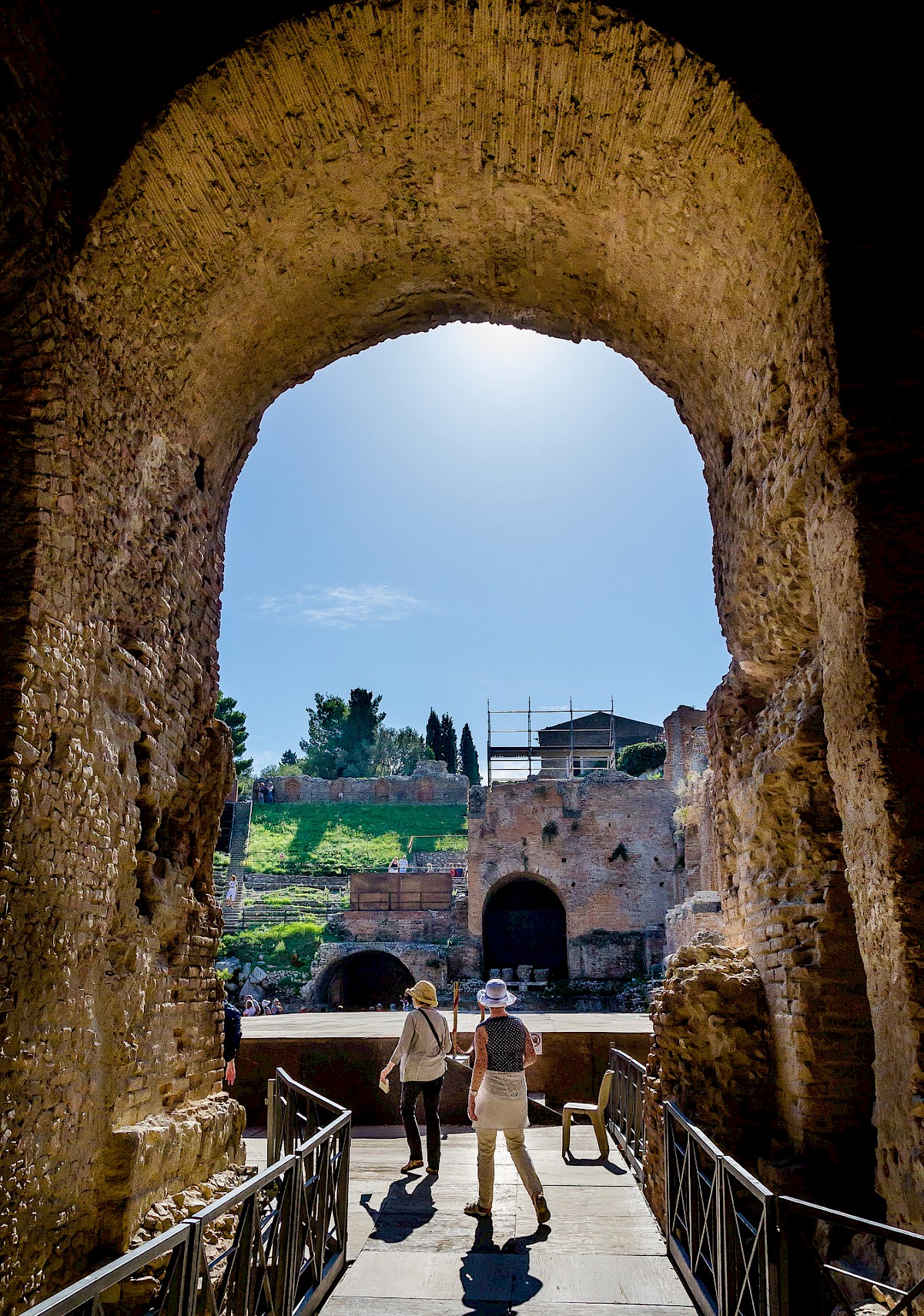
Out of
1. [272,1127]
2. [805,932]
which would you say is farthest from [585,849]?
[805,932]

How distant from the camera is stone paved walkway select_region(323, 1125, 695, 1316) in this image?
3779 millimetres

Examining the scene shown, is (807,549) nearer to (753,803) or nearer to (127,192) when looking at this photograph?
(753,803)

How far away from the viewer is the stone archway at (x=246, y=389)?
385 centimetres

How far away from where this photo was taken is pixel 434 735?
172ft

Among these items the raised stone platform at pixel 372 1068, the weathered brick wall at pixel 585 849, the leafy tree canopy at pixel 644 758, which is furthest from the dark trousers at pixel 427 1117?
the leafy tree canopy at pixel 644 758

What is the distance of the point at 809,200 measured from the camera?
414 cm

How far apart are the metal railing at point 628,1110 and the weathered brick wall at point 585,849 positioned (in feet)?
54.8

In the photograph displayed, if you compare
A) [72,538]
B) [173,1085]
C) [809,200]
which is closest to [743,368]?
[809,200]

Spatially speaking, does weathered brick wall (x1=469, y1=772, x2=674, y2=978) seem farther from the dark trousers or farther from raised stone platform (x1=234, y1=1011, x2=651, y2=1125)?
the dark trousers

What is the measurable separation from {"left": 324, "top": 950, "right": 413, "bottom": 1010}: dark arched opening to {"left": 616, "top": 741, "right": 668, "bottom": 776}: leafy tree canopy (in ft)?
46.8

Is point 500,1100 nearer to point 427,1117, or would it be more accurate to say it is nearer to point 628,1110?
point 427,1117

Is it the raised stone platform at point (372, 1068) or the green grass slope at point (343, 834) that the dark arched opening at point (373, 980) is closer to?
the green grass slope at point (343, 834)

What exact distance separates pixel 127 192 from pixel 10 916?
3496mm

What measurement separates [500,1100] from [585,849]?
66.8 feet
